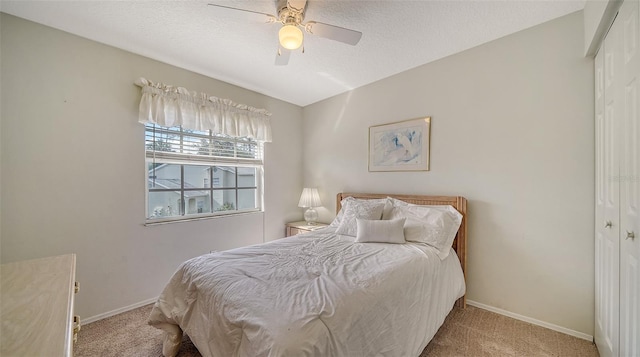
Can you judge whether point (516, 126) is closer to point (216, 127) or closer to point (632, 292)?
point (632, 292)

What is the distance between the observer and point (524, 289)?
2.16 meters

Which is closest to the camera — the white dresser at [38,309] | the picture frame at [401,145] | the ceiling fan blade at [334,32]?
the white dresser at [38,309]

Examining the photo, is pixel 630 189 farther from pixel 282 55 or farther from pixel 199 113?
pixel 199 113

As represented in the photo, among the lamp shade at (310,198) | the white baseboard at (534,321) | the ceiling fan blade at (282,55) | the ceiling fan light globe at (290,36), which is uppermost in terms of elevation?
the ceiling fan blade at (282,55)

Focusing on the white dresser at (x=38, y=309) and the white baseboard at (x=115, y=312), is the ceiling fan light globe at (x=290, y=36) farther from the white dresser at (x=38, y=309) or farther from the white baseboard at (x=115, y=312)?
the white baseboard at (x=115, y=312)

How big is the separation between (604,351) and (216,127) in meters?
3.87

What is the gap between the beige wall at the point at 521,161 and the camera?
1.93 m

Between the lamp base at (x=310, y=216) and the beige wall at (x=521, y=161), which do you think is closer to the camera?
Answer: the beige wall at (x=521, y=161)

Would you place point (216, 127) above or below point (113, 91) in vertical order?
below

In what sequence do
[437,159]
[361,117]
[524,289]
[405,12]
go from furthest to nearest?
[361,117]
[437,159]
[524,289]
[405,12]

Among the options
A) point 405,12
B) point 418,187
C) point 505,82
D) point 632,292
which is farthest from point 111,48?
point 632,292

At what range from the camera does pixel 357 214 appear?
265cm

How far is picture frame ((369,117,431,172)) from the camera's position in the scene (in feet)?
9.02

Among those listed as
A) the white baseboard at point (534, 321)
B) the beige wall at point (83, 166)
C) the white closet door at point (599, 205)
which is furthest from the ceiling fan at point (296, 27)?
the white baseboard at point (534, 321)
